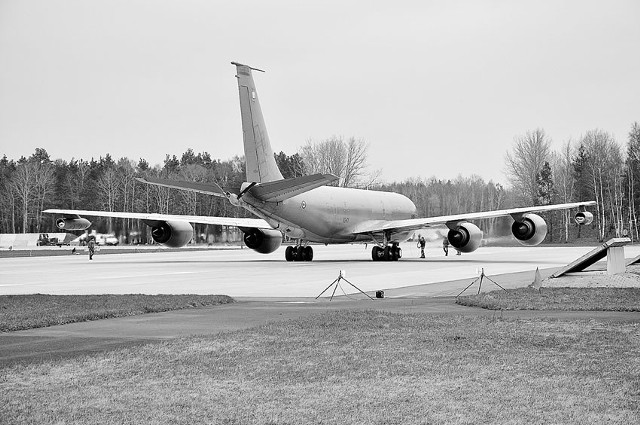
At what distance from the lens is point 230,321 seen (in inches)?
581

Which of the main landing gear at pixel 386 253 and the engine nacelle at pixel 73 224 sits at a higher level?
the engine nacelle at pixel 73 224

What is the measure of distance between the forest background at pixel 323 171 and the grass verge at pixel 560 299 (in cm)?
6268

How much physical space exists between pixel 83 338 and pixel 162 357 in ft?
9.20

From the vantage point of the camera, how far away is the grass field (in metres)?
7.12

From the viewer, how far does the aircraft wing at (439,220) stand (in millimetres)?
39188

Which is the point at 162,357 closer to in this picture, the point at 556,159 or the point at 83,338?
the point at 83,338

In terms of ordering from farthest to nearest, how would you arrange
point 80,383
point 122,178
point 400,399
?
point 122,178 < point 80,383 < point 400,399

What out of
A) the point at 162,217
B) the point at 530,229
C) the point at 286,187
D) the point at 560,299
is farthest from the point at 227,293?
the point at 530,229

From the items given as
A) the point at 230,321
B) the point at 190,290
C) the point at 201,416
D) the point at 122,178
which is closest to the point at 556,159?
the point at 122,178

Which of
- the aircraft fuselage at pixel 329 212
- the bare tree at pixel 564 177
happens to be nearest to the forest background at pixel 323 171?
the bare tree at pixel 564 177

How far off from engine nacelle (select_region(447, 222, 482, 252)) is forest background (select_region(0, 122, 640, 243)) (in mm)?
44215

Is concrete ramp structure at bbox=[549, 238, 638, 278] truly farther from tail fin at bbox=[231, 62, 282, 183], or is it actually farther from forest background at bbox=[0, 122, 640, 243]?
forest background at bbox=[0, 122, 640, 243]

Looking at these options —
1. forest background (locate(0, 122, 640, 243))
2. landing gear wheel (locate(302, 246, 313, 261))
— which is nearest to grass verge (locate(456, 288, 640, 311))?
landing gear wheel (locate(302, 246, 313, 261))

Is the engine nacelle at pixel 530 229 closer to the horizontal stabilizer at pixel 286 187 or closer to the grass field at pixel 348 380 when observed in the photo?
the horizontal stabilizer at pixel 286 187
